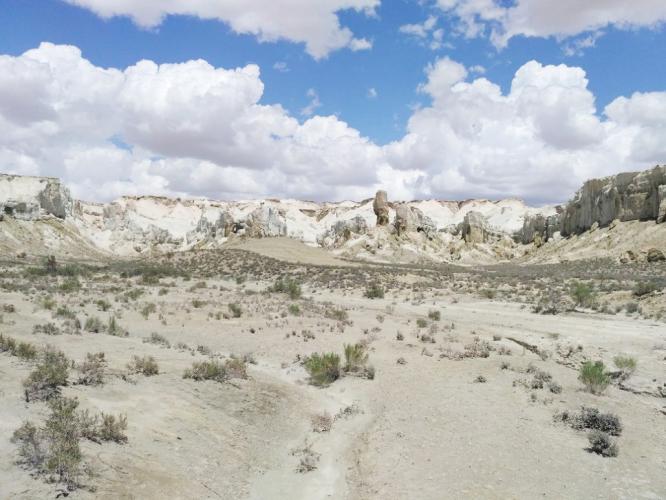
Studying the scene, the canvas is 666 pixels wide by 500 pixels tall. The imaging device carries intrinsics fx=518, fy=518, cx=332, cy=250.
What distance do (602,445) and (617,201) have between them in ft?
268

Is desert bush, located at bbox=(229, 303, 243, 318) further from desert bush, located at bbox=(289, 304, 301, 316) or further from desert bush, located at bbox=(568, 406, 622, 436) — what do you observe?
desert bush, located at bbox=(568, 406, 622, 436)

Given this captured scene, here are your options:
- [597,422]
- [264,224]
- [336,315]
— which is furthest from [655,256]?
[264,224]

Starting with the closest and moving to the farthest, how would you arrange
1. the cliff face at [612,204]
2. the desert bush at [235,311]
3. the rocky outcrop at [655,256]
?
1. the desert bush at [235,311]
2. the rocky outcrop at [655,256]
3. the cliff face at [612,204]

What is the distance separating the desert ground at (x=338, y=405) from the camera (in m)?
7.35

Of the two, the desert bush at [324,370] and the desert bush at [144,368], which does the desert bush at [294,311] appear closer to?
the desert bush at [324,370]

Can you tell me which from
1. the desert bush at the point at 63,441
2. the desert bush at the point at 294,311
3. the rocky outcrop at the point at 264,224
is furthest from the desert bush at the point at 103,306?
the rocky outcrop at the point at 264,224

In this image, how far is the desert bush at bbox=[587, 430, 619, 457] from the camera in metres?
8.68

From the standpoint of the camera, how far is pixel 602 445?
881 centimetres

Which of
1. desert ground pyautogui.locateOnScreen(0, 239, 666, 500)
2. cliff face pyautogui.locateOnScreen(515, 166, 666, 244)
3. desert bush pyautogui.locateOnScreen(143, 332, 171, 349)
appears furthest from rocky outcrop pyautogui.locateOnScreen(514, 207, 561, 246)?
desert bush pyautogui.locateOnScreen(143, 332, 171, 349)

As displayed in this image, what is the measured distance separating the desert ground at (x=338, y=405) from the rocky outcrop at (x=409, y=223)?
3112 inches

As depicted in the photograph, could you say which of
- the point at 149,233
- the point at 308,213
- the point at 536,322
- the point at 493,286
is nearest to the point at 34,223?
the point at 149,233

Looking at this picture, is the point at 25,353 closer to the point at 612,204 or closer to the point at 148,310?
the point at 148,310

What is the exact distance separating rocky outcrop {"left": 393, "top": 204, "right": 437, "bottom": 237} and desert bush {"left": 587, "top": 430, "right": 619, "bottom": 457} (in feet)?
302

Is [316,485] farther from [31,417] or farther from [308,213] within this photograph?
[308,213]
